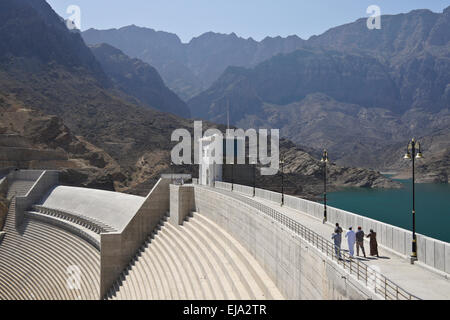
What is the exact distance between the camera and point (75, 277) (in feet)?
113

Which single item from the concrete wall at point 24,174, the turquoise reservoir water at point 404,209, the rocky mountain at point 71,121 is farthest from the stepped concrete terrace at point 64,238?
the turquoise reservoir water at point 404,209

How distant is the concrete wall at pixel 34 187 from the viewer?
1859 inches

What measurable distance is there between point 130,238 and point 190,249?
910 centimetres

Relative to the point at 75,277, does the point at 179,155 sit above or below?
above

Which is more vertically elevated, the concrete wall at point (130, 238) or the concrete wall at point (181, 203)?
the concrete wall at point (181, 203)

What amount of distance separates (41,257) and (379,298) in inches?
1478

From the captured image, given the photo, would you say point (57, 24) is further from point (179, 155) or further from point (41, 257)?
point (41, 257)

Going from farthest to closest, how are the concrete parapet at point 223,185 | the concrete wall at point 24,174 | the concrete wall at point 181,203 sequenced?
the concrete wall at point 24,174 → the concrete parapet at point 223,185 → the concrete wall at point 181,203

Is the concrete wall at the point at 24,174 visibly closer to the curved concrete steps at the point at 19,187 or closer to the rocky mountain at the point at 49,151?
the curved concrete steps at the point at 19,187

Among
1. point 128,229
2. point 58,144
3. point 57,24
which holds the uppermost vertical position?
point 57,24

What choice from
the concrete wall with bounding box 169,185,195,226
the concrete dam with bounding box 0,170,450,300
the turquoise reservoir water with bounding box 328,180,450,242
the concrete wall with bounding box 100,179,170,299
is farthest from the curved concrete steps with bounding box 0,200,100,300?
the turquoise reservoir water with bounding box 328,180,450,242
